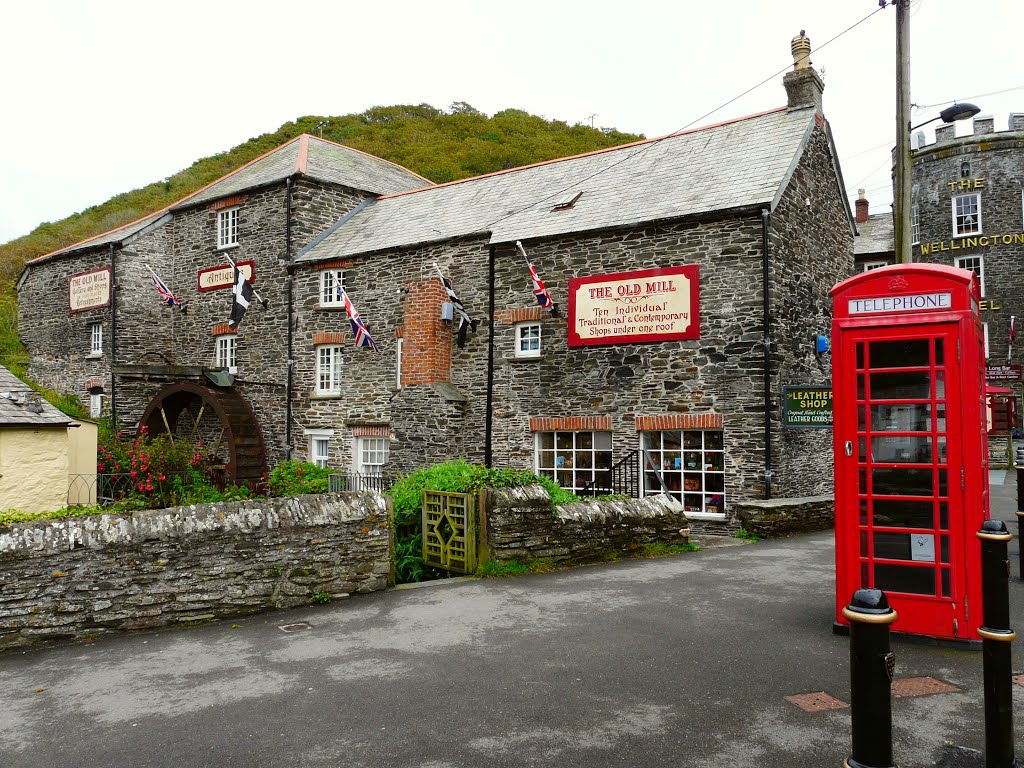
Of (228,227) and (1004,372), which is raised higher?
(228,227)

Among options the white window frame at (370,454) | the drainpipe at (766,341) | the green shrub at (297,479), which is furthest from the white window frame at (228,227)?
the drainpipe at (766,341)

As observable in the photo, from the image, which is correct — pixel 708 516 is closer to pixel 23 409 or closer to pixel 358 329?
pixel 358 329

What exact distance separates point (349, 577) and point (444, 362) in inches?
385

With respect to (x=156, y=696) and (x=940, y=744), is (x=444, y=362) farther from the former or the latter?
(x=940, y=744)

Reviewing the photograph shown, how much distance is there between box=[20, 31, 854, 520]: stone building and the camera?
46.0 feet

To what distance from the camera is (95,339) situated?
987 inches

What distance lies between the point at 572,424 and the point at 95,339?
18.4 meters

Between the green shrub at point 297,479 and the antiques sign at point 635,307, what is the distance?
7787mm

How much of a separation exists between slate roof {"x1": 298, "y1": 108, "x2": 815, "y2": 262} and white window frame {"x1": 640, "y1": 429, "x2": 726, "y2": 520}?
436 cm

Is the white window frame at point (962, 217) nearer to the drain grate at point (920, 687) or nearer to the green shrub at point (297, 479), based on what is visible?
the green shrub at point (297, 479)

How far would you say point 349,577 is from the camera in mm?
7883

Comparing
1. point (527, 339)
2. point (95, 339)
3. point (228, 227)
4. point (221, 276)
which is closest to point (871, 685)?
point (527, 339)

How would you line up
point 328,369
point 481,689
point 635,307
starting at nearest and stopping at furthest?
point 481,689, point 635,307, point 328,369

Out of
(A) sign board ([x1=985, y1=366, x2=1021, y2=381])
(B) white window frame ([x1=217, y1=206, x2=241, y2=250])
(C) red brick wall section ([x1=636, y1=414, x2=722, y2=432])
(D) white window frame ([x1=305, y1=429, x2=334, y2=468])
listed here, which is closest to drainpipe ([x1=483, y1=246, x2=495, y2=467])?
(C) red brick wall section ([x1=636, y1=414, x2=722, y2=432])
